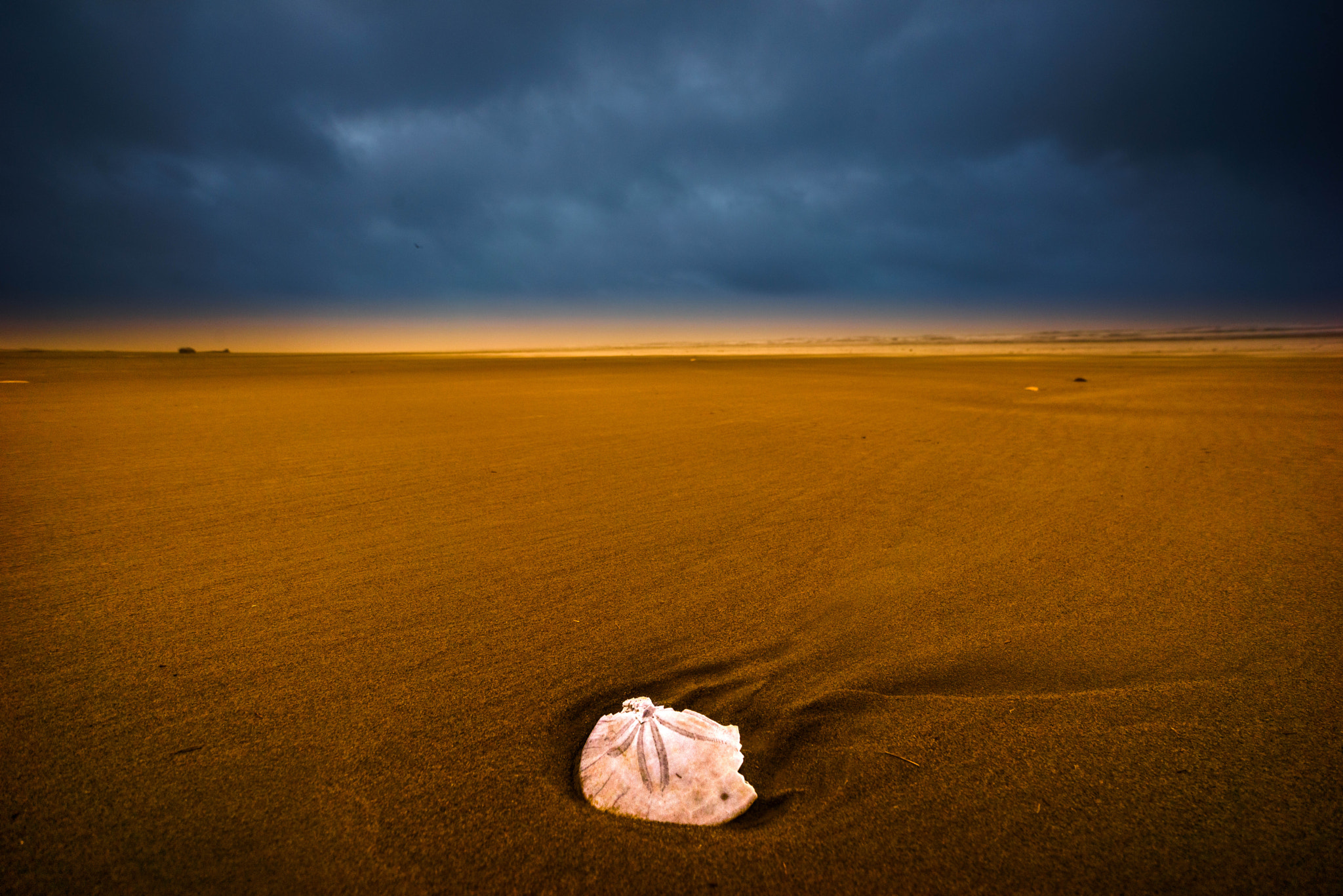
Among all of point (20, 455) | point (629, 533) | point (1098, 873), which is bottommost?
point (1098, 873)

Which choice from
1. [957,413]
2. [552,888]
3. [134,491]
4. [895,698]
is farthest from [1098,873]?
[957,413]

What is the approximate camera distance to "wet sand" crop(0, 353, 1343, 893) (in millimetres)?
1263

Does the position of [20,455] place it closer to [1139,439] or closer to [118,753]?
[118,753]

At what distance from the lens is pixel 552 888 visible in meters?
1.19

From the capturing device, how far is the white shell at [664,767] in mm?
1378

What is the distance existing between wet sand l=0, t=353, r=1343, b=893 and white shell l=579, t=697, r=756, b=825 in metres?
0.06

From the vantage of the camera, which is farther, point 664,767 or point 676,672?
point 676,672

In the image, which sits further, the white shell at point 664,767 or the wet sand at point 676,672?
the white shell at point 664,767

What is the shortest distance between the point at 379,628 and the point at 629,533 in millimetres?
1442

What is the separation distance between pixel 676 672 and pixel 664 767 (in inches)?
19.5

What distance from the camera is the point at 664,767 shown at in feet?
4.80

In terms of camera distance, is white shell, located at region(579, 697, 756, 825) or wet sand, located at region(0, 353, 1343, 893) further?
white shell, located at region(579, 697, 756, 825)

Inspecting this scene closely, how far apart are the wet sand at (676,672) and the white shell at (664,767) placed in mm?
58

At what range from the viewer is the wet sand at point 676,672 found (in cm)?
126
